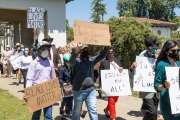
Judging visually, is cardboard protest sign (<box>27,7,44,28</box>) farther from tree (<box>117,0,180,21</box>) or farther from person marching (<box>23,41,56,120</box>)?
tree (<box>117,0,180,21</box>)

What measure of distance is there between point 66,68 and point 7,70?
428 inches

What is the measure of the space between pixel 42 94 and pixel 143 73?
2.08m

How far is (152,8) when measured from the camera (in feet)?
202

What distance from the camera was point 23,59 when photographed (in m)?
11.5

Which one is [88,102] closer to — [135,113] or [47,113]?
[47,113]

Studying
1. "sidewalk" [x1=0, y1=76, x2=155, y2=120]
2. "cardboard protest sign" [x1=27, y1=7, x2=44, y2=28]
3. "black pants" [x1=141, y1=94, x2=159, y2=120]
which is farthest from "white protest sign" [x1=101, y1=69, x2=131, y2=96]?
"cardboard protest sign" [x1=27, y1=7, x2=44, y2=28]

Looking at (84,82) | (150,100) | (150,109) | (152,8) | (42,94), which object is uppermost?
(152,8)

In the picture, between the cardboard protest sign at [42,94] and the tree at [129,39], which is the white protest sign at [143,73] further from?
the tree at [129,39]

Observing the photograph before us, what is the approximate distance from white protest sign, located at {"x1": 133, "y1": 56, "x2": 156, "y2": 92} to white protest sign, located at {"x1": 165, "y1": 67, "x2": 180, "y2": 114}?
7.03 feet

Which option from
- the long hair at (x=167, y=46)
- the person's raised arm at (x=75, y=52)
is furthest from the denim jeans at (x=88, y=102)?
the long hair at (x=167, y=46)

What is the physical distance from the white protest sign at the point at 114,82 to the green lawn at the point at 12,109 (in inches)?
81.0

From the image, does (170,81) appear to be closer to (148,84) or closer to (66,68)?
(148,84)

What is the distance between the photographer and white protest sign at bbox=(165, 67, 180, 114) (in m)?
3.94

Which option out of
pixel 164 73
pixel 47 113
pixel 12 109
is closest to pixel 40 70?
pixel 47 113
